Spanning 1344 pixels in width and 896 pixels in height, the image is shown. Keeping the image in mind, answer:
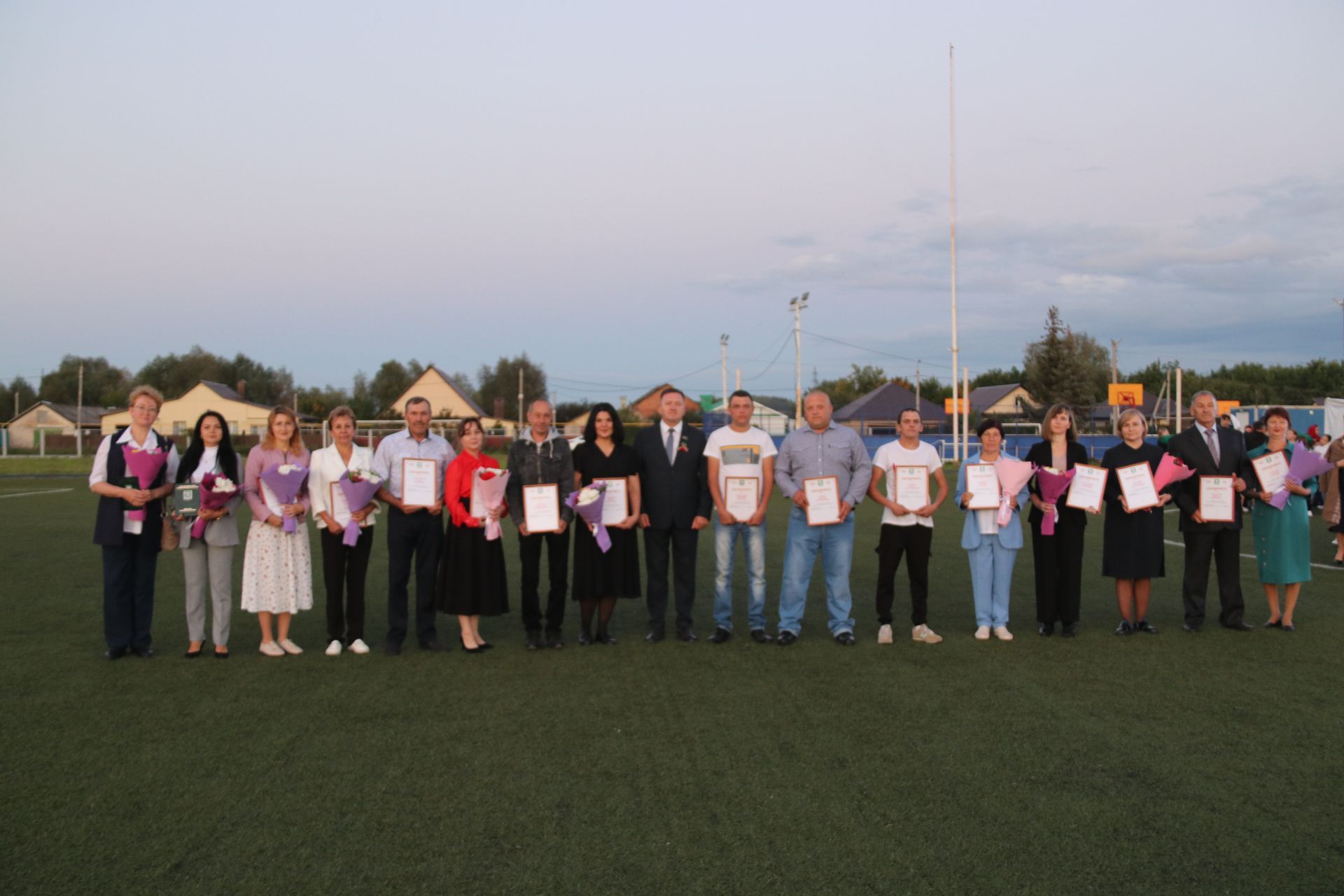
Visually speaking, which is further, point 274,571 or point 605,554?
point 605,554

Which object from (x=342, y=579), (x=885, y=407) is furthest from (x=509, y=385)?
(x=342, y=579)

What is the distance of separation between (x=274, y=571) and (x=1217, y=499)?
22.6ft

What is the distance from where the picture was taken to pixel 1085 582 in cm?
982

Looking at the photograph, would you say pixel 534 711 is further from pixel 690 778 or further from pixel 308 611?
pixel 308 611

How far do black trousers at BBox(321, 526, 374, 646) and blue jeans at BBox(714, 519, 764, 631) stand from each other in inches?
98.8

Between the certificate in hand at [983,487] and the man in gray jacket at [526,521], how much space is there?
9.50 feet

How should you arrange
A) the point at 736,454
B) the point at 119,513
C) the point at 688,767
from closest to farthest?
the point at 688,767 < the point at 119,513 < the point at 736,454

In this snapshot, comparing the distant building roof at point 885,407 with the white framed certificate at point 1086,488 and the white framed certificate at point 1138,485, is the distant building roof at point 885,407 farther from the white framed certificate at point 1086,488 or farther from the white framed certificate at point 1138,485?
the white framed certificate at point 1086,488

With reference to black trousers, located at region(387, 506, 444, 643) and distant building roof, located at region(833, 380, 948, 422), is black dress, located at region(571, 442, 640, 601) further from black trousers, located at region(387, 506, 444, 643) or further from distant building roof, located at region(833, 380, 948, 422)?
distant building roof, located at region(833, 380, 948, 422)

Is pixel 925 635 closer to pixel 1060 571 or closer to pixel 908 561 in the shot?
pixel 908 561

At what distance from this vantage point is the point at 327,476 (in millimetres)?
6801

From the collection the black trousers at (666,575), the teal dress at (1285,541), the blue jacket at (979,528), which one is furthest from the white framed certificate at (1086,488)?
the black trousers at (666,575)

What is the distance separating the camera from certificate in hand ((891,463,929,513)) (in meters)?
7.00

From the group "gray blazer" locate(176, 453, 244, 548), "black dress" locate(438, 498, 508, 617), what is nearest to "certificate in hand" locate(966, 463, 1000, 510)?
"black dress" locate(438, 498, 508, 617)
